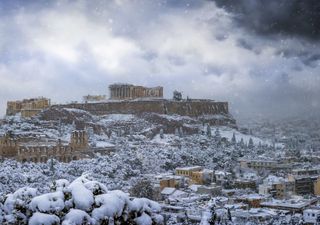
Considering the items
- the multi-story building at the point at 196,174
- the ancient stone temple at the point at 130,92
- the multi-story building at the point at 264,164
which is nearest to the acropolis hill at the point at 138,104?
the ancient stone temple at the point at 130,92

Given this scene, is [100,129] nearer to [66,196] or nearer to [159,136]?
[159,136]

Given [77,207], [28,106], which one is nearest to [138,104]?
[28,106]

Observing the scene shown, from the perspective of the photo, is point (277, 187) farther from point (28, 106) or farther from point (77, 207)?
point (28, 106)

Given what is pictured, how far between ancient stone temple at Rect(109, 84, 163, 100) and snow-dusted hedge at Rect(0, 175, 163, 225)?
142 ft

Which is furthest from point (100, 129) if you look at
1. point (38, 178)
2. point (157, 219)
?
point (157, 219)

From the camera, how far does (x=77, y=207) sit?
5.26m

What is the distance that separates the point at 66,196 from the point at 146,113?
132 ft

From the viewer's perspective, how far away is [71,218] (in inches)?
201

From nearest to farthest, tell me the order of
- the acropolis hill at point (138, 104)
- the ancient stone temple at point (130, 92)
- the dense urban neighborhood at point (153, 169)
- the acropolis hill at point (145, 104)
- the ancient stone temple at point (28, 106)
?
the dense urban neighborhood at point (153, 169)
the ancient stone temple at point (28, 106)
the acropolis hill at point (138, 104)
the acropolis hill at point (145, 104)
the ancient stone temple at point (130, 92)

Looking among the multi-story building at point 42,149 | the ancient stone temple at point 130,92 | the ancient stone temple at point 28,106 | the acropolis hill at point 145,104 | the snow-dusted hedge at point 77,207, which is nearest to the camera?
the snow-dusted hedge at point 77,207

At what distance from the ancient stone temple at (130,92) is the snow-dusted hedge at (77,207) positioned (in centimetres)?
4320

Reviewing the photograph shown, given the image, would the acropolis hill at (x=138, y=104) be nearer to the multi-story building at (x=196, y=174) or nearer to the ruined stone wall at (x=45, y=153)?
the ruined stone wall at (x=45, y=153)

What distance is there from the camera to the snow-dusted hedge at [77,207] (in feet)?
17.0

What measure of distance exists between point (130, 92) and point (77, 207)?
44113 mm
